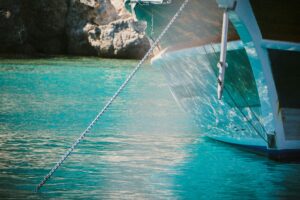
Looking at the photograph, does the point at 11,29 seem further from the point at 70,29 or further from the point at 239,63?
the point at 239,63

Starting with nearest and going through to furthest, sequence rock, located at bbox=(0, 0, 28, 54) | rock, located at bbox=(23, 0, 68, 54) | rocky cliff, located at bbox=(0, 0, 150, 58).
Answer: rocky cliff, located at bbox=(0, 0, 150, 58), rock, located at bbox=(0, 0, 28, 54), rock, located at bbox=(23, 0, 68, 54)

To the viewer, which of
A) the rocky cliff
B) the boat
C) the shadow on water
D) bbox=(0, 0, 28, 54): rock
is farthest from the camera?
bbox=(0, 0, 28, 54): rock

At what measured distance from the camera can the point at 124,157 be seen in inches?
345

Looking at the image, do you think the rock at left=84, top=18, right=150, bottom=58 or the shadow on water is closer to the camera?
the shadow on water

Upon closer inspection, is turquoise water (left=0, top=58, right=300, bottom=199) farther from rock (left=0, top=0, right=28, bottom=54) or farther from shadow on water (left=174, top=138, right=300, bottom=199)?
rock (left=0, top=0, right=28, bottom=54)

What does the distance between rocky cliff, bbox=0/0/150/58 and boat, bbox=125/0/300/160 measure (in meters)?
20.5

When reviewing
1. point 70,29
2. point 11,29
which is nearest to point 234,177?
point 70,29

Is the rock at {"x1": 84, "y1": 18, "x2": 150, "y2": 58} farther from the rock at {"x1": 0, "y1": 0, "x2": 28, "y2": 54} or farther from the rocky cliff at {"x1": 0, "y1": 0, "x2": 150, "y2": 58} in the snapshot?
the rock at {"x1": 0, "y1": 0, "x2": 28, "y2": 54}

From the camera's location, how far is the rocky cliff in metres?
30.2

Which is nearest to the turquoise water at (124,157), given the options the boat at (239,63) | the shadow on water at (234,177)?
the shadow on water at (234,177)

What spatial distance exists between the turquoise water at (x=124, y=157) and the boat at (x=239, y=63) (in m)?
0.48

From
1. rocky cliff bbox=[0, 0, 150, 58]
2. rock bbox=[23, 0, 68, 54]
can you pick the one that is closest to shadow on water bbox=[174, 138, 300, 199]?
rocky cliff bbox=[0, 0, 150, 58]

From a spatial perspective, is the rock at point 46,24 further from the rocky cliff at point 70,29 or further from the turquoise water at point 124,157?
the turquoise water at point 124,157

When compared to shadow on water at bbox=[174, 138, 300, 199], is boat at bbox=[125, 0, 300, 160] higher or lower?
higher
